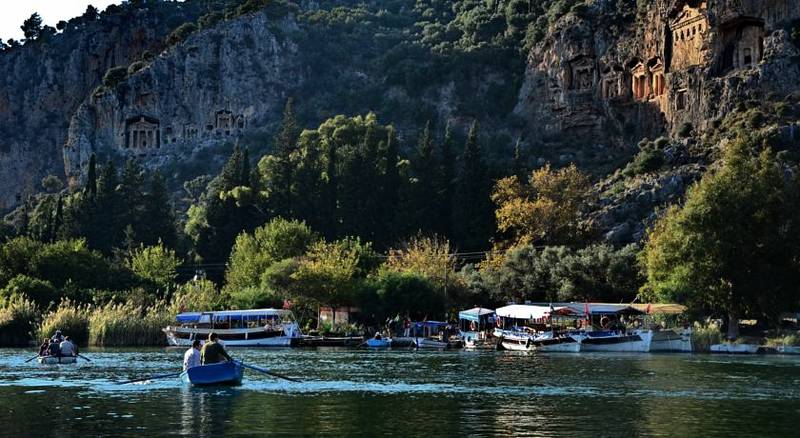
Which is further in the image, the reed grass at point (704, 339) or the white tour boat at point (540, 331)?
the white tour boat at point (540, 331)

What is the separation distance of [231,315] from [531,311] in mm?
26321

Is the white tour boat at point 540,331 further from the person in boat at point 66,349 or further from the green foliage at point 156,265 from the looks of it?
the green foliage at point 156,265

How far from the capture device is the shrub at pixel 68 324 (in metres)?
92.8

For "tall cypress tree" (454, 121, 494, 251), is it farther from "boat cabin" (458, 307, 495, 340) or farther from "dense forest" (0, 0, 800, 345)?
"boat cabin" (458, 307, 495, 340)

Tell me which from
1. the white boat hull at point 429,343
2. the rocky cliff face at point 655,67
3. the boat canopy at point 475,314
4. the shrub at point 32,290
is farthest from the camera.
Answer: the rocky cliff face at point 655,67

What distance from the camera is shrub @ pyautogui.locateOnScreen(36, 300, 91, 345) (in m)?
92.8

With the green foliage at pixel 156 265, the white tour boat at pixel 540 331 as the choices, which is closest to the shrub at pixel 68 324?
the green foliage at pixel 156 265

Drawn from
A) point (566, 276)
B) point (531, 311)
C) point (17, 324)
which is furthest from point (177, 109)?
point (531, 311)

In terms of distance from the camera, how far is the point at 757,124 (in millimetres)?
127000

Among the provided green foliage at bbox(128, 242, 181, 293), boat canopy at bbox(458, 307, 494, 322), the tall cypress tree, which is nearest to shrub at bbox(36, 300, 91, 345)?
green foliage at bbox(128, 242, 181, 293)

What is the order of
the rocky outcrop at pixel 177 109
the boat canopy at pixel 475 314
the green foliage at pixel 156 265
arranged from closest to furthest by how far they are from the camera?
the boat canopy at pixel 475 314
the green foliage at pixel 156 265
the rocky outcrop at pixel 177 109

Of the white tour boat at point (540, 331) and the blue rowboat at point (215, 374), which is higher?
the white tour boat at point (540, 331)

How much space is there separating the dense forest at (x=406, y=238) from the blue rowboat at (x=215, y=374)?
138ft

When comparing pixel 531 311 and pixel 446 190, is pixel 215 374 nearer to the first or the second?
pixel 531 311
